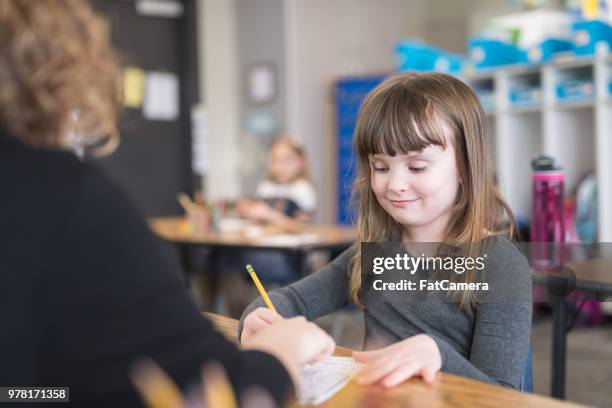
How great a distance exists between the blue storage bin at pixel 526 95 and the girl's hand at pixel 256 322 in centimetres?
363

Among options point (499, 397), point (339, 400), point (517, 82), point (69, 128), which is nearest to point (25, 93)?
point (69, 128)

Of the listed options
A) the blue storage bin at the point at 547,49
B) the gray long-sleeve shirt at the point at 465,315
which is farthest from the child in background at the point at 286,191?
the gray long-sleeve shirt at the point at 465,315

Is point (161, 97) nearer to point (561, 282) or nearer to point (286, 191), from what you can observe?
point (286, 191)

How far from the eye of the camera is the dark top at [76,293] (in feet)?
2.01

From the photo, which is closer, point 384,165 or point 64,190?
point 64,190

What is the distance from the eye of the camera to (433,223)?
1.29m

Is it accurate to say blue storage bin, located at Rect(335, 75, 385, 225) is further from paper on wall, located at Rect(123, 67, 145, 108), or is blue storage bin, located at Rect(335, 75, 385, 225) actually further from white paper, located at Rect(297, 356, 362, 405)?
white paper, located at Rect(297, 356, 362, 405)

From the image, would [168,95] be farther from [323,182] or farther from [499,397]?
[499,397]

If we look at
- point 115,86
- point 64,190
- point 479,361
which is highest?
point 115,86

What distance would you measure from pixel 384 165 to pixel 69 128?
67cm

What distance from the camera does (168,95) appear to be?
250 inches

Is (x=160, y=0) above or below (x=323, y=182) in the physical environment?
above

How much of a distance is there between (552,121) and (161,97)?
344 centimetres

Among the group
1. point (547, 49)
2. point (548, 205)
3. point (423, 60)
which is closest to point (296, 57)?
point (423, 60)
